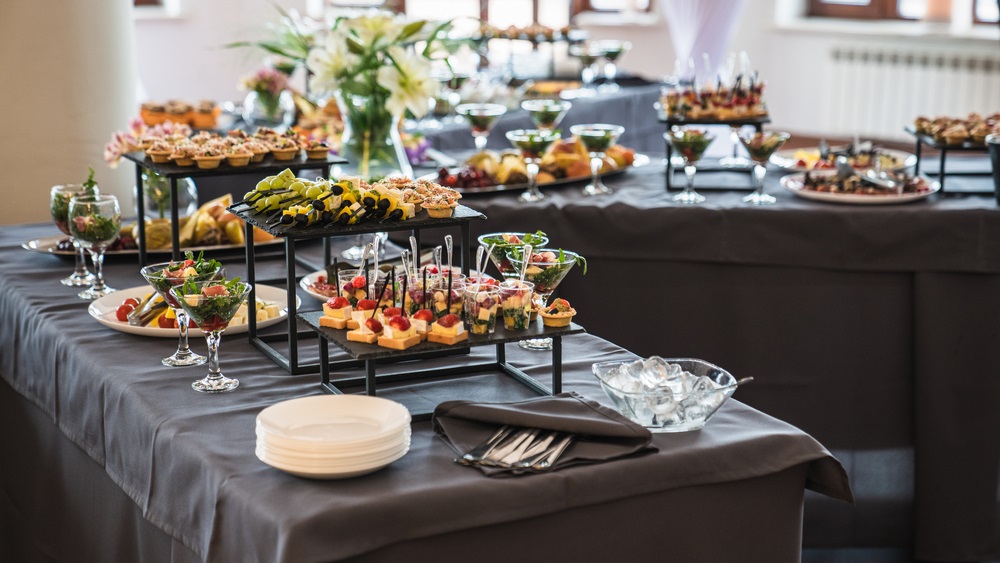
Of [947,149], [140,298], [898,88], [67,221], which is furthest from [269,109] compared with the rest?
[898,88]

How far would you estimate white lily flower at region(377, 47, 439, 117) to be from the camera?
275 centimetres

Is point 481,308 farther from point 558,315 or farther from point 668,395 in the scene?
point 668,395

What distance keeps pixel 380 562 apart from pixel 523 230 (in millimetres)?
1689

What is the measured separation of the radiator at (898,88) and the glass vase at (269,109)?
4379mm

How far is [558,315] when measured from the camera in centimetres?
158

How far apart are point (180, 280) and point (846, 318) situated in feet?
5.62

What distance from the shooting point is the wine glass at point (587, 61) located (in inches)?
190

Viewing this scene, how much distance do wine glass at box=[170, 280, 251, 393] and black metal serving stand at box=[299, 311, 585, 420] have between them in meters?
0.10

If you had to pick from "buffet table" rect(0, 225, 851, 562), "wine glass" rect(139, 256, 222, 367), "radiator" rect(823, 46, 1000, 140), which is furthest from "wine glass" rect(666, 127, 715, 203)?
"radiator" rect(823, 46, 1000, 140)

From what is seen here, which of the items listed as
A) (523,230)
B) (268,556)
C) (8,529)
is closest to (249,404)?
(268,556)

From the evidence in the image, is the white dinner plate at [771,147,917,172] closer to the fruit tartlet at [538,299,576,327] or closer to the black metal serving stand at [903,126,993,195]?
the black metal serving stand at [903,126,993,195]

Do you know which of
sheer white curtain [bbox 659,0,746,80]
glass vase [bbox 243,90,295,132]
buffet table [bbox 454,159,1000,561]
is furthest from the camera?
sheer white curtain [bbox 659,0,746,80]

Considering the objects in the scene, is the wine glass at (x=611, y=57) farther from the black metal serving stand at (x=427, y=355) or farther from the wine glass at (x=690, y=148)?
the black metal serving stand at (x=427, y=355)

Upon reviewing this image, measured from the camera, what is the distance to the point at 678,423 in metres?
1.52
